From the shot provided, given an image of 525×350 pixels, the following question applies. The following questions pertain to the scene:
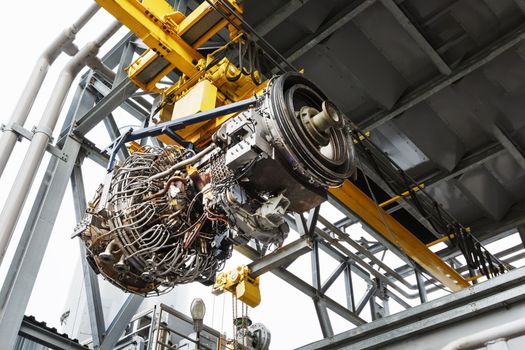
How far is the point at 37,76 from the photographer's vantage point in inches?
214

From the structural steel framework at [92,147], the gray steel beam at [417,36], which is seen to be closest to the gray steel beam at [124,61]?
the structural steel framework at [92,147]

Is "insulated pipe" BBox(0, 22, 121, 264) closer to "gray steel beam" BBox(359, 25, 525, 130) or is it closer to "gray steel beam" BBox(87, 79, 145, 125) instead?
"gray steel beam" BBox(87, 79, 145, 125)

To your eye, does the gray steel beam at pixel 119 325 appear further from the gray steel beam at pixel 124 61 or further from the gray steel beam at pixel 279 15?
the gray steel beam at pixel 279 15

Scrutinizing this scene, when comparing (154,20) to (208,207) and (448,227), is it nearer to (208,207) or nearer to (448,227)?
(208,207)

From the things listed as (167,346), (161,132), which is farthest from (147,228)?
(167,346)

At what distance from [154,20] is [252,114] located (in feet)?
5.96

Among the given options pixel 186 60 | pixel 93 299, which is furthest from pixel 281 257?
pixel 186 60

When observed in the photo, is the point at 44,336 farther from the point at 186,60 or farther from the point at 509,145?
the point at 509,145

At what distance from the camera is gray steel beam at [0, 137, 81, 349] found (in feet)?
14.9

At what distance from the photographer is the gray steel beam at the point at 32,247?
4543mm

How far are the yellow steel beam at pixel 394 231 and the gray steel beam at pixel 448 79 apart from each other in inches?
33.8

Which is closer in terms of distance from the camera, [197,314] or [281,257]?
[197,314]

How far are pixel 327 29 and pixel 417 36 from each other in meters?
0.95

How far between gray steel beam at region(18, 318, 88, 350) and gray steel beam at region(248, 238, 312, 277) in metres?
1.81
